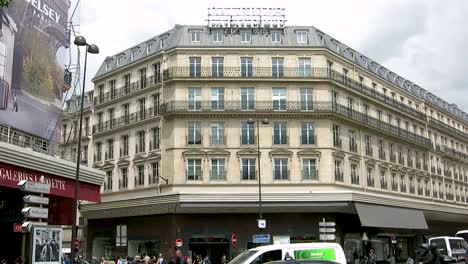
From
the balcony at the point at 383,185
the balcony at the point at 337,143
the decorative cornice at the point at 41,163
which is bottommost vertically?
the decorative cornice at the point at 41,163

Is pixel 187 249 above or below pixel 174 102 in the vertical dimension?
below

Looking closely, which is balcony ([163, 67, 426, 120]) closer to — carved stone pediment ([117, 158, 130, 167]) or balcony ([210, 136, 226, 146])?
balcony ([210, 136, 226, 146])

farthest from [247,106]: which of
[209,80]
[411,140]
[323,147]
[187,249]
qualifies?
[411,140]

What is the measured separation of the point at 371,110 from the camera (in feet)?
176

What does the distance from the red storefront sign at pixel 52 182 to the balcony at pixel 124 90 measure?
26.7m

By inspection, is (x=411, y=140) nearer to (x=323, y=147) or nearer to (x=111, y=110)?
(x=323, y=147)

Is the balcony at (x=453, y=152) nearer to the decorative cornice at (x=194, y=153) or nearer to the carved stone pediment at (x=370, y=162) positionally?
the carved stone pediment at (x=370, y=162)

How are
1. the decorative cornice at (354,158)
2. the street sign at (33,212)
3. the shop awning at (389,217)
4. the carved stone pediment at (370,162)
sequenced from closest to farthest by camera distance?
the street sign at (33,212) < the shop awning at (389,217) < the decorative cornice at (354,158) < the carved stone pediment at (370,162)

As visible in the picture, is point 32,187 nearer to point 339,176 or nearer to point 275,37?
point 339,176

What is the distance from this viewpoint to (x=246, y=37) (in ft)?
161

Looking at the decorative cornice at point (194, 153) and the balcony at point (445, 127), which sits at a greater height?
the balcony at point (445, 127)

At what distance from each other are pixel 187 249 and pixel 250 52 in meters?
16.7

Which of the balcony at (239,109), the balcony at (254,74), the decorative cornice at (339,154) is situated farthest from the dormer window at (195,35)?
the decorative cornice at (339,154)

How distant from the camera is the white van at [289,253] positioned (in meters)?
15.5
